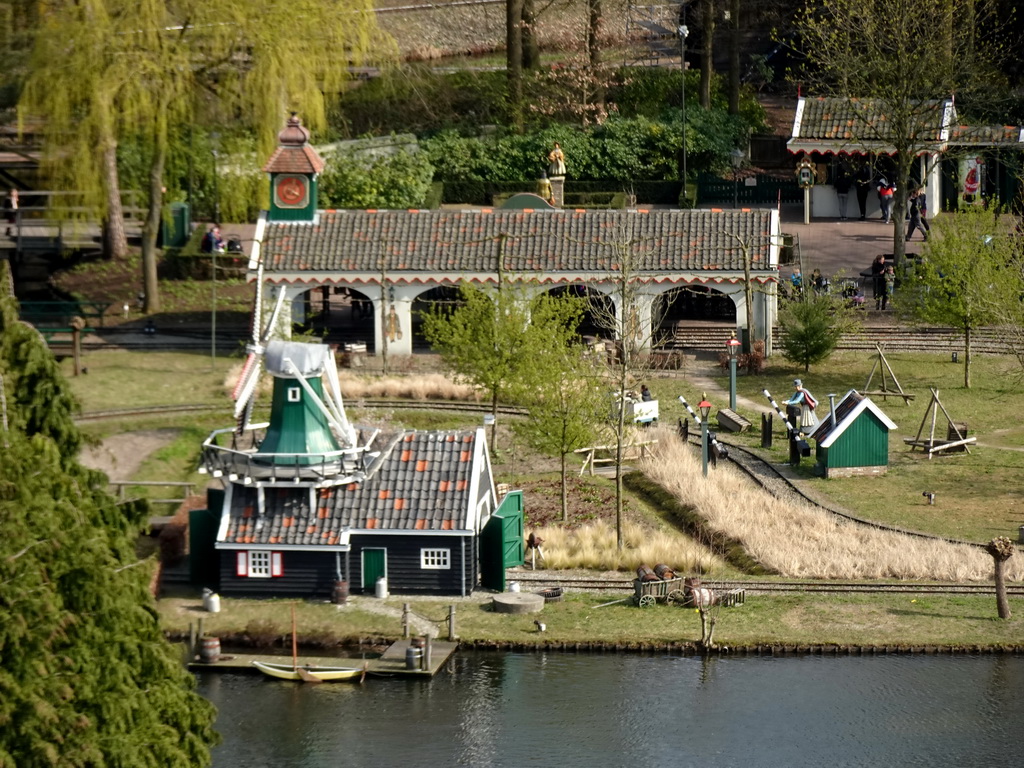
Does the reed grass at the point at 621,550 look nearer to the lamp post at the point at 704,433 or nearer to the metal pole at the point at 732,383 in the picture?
the lamp post at the point at 704,433

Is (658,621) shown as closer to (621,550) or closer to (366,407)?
(621,550)

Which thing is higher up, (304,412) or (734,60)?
(734,60)

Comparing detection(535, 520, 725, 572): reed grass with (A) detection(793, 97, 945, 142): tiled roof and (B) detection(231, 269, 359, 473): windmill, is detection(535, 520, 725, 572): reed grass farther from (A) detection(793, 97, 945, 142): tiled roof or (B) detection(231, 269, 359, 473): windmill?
(A) detection(793, 97, 945, 142): tiled roof

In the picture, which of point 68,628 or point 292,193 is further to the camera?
point 292,193

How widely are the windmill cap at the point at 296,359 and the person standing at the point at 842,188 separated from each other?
36.9 metres

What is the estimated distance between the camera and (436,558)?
140 feet

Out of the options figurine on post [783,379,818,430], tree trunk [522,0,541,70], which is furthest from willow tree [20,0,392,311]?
figurine on post [783,379,818,430]

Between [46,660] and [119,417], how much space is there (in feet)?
98.9

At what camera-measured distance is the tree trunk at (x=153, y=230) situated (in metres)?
64.3

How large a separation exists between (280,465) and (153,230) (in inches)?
955

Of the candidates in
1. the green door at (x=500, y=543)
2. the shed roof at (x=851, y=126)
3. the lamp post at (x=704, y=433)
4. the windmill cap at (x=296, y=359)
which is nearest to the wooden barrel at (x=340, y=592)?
the green door at (x=500, y=543)

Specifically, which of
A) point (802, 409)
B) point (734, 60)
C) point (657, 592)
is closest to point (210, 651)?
point (657, 592)

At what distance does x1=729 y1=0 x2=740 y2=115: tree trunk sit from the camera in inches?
3187

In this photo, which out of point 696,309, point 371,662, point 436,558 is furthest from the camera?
point 696,309
